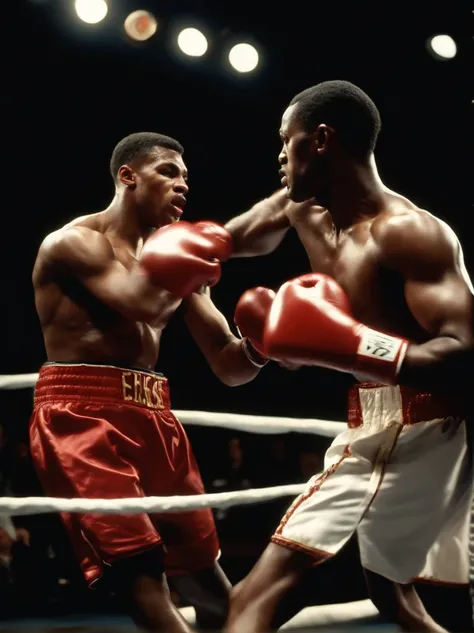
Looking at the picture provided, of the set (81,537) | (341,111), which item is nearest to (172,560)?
(81,537)

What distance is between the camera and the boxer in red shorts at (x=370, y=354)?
1.46 metres

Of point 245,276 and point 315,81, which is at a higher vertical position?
point 315,81

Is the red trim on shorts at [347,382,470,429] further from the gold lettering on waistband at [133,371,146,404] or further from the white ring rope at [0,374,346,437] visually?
the white ring rope at [0,374,346,437]

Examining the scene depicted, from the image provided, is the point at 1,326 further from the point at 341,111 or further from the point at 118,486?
the point at 341,111

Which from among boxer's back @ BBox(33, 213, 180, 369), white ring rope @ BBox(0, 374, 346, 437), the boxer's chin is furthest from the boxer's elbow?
the boxer's chin

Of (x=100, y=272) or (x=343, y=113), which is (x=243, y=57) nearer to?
(x=100, y=272)

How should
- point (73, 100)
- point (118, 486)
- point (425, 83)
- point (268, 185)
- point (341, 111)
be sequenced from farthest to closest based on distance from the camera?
1. point (268, 185)
2. point (73, 100)
3. point (425, 83)
4. point (118, 486)
5. point (341, 111)

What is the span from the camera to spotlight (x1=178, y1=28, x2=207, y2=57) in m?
4.49

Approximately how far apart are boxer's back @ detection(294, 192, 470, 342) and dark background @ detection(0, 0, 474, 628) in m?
3.08

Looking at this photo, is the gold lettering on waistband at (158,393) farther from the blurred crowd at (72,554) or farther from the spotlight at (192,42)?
the spotlight at (192,42)

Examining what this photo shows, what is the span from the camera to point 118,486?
6.18 ft

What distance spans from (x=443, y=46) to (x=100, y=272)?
123 inches

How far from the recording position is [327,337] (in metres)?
1.49

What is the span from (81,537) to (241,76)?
11.6 feet
